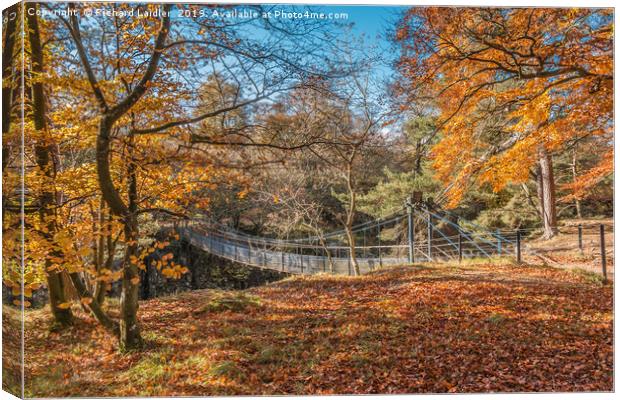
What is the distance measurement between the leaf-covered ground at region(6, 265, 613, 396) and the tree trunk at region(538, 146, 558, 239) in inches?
12.0

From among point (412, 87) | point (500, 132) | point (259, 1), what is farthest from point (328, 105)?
point (500, 132)

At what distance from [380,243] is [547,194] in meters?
1.24

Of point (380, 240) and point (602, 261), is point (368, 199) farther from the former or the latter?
point (602, 261)

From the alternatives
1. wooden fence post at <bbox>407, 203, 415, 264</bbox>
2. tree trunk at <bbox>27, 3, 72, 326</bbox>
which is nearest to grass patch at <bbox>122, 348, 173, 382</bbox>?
tree trunk at <bbox>27, 3, 72, 326</bbox>

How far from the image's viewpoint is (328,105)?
2.73 m

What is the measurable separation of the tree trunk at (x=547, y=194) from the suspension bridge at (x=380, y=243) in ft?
0.79

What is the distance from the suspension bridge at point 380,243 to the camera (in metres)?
2.85

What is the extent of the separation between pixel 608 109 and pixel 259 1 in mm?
2562

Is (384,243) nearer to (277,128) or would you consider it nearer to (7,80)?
(277,128)

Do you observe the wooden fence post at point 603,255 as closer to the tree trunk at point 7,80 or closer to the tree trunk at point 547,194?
the tree trunk at point 547,194

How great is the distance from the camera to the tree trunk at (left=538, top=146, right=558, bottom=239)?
283cm

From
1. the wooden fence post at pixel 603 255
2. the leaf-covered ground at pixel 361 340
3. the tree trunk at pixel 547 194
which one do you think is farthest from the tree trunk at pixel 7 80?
the wooden fence post at pixel 603 255

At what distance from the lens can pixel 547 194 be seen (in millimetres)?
Answer: 2838

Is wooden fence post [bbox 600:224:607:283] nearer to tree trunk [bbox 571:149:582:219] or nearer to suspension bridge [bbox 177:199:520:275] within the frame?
tree trunk [bbox 571:149:582:219]
